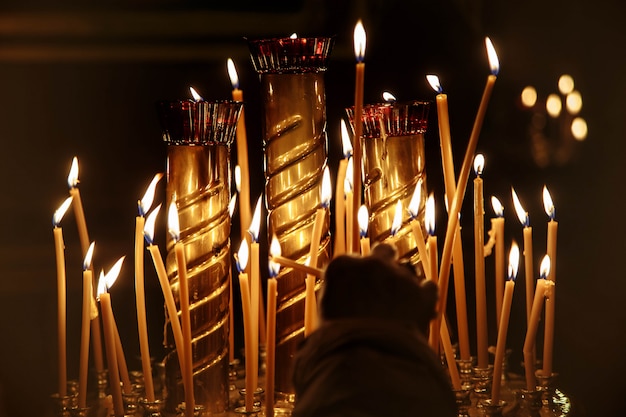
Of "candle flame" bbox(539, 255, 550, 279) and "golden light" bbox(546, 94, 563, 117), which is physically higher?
"golden light" bbox(546, 94, 563, 117)

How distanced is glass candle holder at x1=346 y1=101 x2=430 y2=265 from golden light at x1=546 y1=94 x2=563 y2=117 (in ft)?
1.71

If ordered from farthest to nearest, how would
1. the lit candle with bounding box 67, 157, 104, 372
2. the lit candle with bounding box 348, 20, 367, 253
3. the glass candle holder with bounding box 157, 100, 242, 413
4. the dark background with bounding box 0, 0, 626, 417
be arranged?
the dark background with bounding box 0, 0, 626, 417
the lit candle with bounding box 67, 157, 104, 372
the glass candle holder with bounding box 157, 100, 242, 413
the lit candle with bounding box 348, 20, 367, 253

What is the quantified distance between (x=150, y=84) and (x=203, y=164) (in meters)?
0.56

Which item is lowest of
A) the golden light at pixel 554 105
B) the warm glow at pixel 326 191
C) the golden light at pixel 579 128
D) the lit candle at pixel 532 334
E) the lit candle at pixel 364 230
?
the lit candle at pixel 532 334

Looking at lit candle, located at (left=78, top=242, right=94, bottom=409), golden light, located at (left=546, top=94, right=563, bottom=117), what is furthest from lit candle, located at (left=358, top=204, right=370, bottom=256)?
golden light, located at (left=546, top=94, right=563, bottom=117)

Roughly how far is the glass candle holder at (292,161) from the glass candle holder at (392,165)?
6 centimetres

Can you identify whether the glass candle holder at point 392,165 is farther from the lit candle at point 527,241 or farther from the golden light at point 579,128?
the golden light at point 579,128

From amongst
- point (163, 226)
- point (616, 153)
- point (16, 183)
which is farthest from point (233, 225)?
point (616, 153)

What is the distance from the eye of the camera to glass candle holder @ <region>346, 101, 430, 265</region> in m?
1.03

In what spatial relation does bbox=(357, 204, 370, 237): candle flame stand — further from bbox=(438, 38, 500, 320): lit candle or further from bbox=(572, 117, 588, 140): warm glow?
bbox=(572, 117, 588, 140): warm glow

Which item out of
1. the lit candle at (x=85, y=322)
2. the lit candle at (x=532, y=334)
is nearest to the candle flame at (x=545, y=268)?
the lit candle at (x=532, y=334)

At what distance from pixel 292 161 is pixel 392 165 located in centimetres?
12

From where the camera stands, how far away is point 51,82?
1481mm

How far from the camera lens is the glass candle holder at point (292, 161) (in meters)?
1.01
